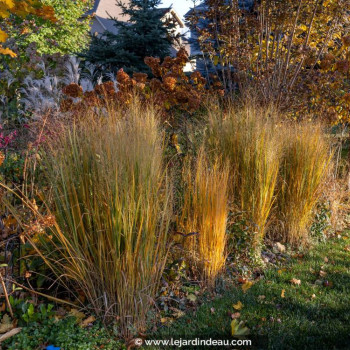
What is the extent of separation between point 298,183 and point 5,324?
368 centimetres

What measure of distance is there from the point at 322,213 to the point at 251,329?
2.85 metres

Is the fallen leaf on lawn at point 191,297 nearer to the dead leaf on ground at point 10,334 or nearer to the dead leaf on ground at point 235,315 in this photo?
the dead leaf on ground at point 235,315

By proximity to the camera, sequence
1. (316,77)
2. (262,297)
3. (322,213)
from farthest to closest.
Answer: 1. (316,77)
2. (322,213)
3. (262,297)

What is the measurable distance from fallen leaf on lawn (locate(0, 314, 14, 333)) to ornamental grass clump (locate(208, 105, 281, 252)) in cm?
255

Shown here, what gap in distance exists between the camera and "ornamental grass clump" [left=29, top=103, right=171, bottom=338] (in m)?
2.94

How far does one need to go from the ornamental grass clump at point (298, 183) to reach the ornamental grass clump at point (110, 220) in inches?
100

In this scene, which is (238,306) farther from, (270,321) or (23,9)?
(23,9)

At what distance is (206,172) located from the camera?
13.3ft

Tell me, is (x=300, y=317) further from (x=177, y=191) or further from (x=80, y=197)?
(x=80, y=197)

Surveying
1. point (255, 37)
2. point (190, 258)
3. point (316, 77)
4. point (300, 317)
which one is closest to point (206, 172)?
point (190, 258)

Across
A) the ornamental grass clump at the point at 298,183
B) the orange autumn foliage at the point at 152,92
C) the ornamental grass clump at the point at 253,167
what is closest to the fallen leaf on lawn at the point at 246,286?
the ornamental grass clump at the point at 253,167

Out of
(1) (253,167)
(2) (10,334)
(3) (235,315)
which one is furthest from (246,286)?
(2) (10,334)

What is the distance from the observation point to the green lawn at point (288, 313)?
320 cm

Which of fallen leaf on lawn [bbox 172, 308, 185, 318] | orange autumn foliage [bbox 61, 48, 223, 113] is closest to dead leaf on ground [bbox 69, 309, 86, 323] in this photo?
fallen leaf on lawn [bbox 172, 308, 185, 318]
